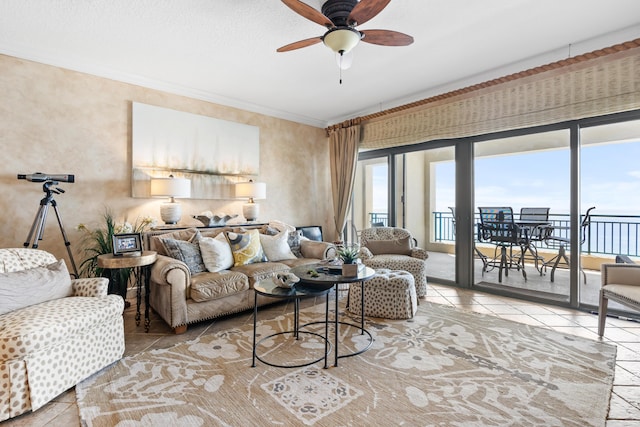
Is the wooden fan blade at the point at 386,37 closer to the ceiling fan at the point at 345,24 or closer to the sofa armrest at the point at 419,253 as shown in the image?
the ceiling fan at the point at 345,24

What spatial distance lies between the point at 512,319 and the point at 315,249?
7.61ft

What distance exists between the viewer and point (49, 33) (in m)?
2.86

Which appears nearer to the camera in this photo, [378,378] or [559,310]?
[378,378]

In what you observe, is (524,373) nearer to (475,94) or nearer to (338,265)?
(338,265)

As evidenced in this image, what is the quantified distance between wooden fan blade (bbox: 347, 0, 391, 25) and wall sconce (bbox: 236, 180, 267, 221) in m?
2.71

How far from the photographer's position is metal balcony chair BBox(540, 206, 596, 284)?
355cm

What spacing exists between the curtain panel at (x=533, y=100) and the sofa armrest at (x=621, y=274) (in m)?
1.47

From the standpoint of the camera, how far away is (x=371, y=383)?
77.9 inches

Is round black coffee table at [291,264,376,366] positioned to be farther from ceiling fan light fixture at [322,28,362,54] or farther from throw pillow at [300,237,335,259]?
ceiling fan light fixture at [322,28,362,54]

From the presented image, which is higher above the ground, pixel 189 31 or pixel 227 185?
pixel 189 31

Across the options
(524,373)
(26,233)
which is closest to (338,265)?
(524,373)

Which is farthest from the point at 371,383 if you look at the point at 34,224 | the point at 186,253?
the point at 34,224

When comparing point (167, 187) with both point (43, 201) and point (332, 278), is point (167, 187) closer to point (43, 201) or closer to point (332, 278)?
point (43, 201)

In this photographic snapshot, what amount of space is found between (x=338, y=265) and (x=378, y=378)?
94 cm
